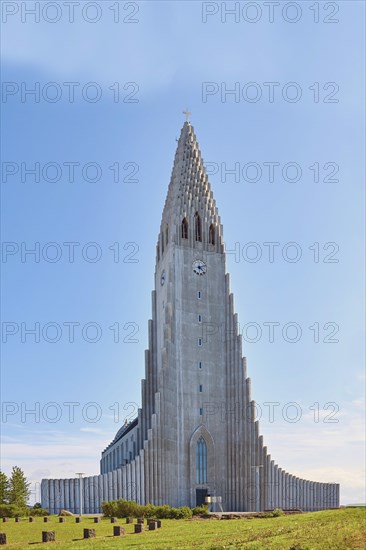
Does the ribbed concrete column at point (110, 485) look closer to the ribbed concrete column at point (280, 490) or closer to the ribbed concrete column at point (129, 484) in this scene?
the ribbed concrete column at point (129, 484)

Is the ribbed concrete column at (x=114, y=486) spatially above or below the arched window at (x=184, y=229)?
below

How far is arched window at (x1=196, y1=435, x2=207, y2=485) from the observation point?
74.6m

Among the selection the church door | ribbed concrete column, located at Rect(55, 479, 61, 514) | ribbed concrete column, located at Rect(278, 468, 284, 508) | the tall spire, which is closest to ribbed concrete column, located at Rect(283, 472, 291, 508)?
ribbed concrete column, located at Rect(278, 468, 284, 508)

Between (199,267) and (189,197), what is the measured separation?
10.0 m

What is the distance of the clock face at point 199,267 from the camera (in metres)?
81.9

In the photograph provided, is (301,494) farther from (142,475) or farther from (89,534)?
(89,534)

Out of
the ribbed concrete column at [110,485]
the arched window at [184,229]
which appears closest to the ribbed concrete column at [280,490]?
the ribbed concrete column at [110,485]

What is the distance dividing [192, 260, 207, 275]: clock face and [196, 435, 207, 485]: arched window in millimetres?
20345

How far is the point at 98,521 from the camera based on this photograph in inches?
1695

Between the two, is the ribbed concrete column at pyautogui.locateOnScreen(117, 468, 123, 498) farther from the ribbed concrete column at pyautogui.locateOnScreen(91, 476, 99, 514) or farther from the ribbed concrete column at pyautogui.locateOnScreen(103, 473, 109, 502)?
the ribbed concrete column at pyautogui.locateOnScreen(91, 476, 99, 514)

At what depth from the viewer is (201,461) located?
247 ft

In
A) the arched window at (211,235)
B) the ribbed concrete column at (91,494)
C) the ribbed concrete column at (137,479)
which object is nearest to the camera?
the ribbed concrete column at (91,494)

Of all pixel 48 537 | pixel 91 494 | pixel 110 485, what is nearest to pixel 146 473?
pixel 110 485

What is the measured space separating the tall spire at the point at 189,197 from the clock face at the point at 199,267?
8.44 ft
